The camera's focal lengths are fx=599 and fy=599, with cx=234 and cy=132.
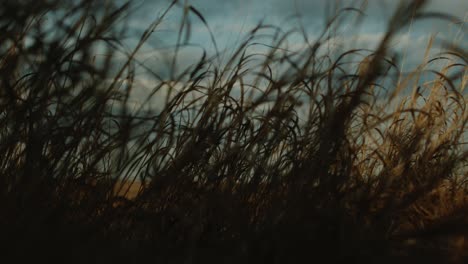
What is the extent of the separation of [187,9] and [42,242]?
2.94 ft

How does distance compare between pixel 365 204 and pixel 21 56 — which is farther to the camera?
pixel 21 56

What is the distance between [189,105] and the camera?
1937 millimetres

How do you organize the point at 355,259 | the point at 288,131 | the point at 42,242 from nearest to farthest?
the point at 42,242 < the point at 355,259 < the point at 288,131

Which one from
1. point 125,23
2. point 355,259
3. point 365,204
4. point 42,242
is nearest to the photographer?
point 42,242

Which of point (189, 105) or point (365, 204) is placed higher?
point (189, 105)

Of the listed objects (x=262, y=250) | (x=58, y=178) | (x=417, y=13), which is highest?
(x=417, y=13)

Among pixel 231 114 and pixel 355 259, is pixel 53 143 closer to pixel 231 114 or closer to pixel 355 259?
pixel 231 114

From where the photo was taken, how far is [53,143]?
1716 mm

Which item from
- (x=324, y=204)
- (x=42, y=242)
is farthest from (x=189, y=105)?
(x=42, y=242)

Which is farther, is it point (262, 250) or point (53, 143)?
point (53, 143)

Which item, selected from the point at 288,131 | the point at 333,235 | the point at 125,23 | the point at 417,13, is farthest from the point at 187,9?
the point at 333,235

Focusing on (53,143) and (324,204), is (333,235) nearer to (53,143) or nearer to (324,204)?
(324,204)

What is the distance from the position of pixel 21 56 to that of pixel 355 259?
112 cm

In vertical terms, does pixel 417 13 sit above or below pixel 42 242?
above
